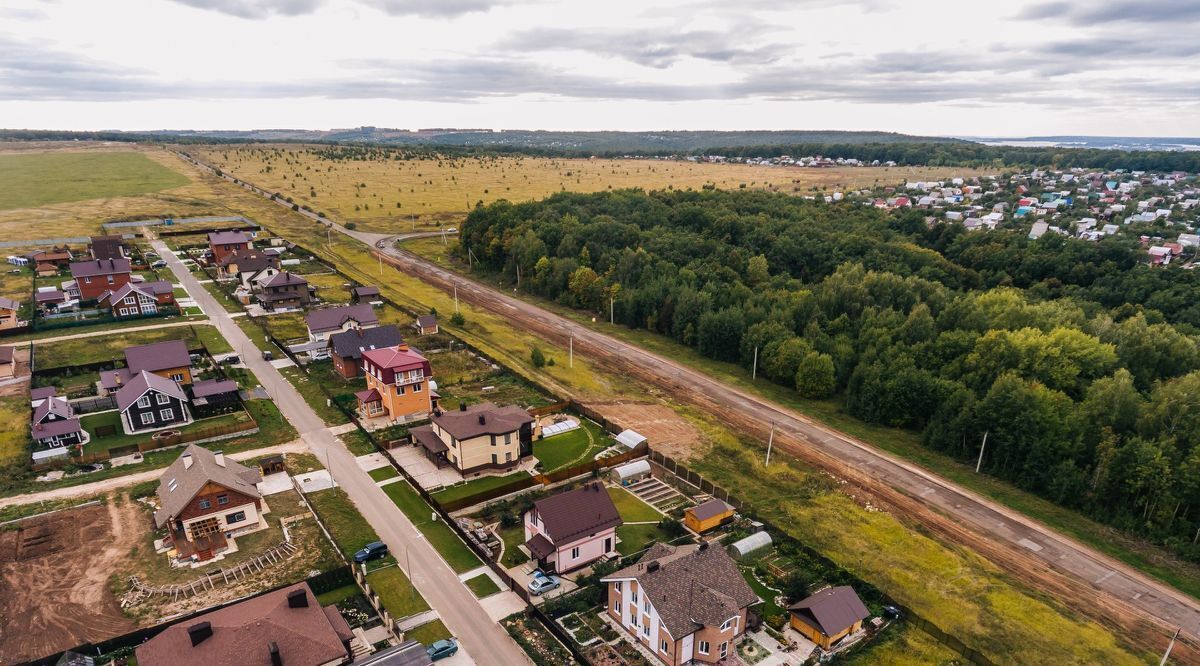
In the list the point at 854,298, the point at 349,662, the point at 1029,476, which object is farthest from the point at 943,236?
the point at 349,662

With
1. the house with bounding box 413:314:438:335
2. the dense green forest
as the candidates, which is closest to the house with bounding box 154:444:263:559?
the house with bounding box 413:314:438:335

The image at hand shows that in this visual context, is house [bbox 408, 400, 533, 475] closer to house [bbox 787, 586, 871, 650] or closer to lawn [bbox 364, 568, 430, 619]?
lawn [bbox 364, 568, 430, 619]

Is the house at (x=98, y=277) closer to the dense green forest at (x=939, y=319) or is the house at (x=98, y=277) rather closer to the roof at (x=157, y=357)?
the roof at (x=157, y=357)

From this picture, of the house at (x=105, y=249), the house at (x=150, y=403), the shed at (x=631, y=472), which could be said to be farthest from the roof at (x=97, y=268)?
the shed at (x=631, y=472)

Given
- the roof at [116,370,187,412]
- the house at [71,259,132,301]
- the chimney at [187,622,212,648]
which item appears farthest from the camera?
the house at [71,259,132,301]

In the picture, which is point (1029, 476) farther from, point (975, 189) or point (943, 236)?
point (975, 189)

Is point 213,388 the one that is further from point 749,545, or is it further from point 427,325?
point 749,545

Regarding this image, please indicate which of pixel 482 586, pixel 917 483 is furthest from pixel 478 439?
pixel 917 483

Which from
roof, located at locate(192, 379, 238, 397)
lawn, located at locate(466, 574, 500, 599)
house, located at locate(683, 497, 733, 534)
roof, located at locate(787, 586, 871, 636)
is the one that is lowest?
lawn, located at locate(466, 574, 500, 599)
